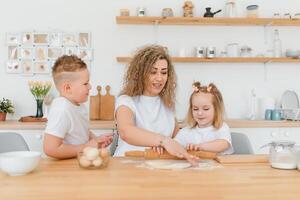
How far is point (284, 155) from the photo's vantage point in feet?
4.06

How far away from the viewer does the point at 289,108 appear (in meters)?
3.51

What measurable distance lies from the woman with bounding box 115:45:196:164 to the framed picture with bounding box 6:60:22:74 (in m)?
1.96

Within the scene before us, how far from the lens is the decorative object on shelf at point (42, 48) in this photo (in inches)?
136

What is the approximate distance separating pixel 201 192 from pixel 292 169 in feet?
1.54

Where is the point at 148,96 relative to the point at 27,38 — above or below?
below

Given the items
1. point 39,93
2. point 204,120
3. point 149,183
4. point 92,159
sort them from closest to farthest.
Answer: point 149,183, point 92,159, point 204,120, point 39,93

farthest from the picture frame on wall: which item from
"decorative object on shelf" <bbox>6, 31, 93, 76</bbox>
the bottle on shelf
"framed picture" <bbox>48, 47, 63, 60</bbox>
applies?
the bottle on shelf

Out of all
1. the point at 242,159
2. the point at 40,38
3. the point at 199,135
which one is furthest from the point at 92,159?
the point at 40,38

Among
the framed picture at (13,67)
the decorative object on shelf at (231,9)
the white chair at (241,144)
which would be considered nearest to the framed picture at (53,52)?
the framed picture at (13,67)

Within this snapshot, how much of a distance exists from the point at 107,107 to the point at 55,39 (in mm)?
880

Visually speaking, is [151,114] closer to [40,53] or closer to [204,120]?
[204,120]

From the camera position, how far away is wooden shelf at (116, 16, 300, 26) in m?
3.31

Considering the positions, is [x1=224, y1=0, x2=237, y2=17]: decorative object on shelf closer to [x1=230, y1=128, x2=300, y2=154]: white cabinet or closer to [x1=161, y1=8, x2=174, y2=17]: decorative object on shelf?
[x1=161, y1=8, x2=174, y2=17]: decorative object on shelf

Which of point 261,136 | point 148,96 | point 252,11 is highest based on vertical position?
point 252,11
